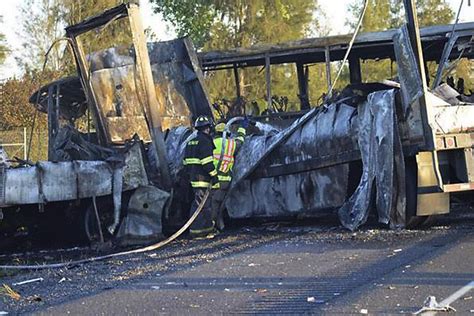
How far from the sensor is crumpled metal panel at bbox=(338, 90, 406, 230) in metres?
7.83

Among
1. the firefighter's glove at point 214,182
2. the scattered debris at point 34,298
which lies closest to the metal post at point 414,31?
the firefighter's glove at point 214,182

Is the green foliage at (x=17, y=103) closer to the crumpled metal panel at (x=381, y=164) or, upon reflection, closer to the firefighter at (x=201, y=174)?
the firefighter at (x=201, y=174)

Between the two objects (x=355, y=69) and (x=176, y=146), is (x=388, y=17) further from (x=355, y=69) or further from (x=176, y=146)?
(x=176, y=146)

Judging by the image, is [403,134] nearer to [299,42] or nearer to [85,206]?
[85,206]

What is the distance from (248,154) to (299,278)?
3.64m

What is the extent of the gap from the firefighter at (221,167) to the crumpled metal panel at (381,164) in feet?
5.98

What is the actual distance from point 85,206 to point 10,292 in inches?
148

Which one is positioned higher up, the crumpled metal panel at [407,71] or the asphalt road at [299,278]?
the crumpled metal panel at [407,71]

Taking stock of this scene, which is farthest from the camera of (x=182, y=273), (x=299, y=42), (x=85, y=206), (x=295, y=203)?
(x=299, y=42)

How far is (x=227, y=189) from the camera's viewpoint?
30.9 feet

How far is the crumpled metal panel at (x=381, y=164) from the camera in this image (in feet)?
25.7

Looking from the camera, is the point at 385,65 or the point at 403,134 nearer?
the point at 403,134

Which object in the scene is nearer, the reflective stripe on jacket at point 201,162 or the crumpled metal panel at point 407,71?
the crumpled metal panel at point 407,71

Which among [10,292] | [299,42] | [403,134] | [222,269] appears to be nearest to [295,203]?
[403,134]
